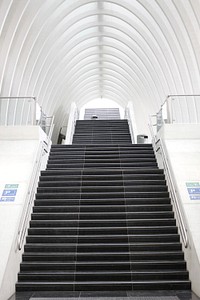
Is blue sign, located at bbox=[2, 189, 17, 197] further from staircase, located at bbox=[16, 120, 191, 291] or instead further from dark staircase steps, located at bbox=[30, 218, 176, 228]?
dark staircase steps, located at bbox=[30, 218, 176, 228]

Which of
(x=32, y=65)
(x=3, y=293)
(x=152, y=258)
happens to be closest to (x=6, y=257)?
(x=3, y=293)

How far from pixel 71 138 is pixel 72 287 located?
12077 mm

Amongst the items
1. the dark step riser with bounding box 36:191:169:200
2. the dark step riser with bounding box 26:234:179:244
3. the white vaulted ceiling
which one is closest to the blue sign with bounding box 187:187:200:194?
the dark step riser with bounding box 26:234:179:244

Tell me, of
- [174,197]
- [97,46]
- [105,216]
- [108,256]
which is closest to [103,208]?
[105,216]

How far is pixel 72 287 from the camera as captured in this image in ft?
22.7

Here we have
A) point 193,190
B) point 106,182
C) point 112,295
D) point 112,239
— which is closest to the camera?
point 112,295

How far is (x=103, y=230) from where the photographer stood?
8.56m

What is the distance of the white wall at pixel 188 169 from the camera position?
6.95 metres

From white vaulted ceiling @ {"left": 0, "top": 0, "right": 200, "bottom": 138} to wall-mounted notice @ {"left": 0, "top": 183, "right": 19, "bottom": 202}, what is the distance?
28.1ft

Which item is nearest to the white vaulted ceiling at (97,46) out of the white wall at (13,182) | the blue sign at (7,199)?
the white wall at (13,182)

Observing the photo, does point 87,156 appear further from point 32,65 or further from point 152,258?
point 32,65

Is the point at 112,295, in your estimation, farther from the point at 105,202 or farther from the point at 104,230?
the point at 105,202

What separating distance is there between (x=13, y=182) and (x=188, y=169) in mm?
4648

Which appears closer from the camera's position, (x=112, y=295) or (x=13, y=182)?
(x=112, y=295)
